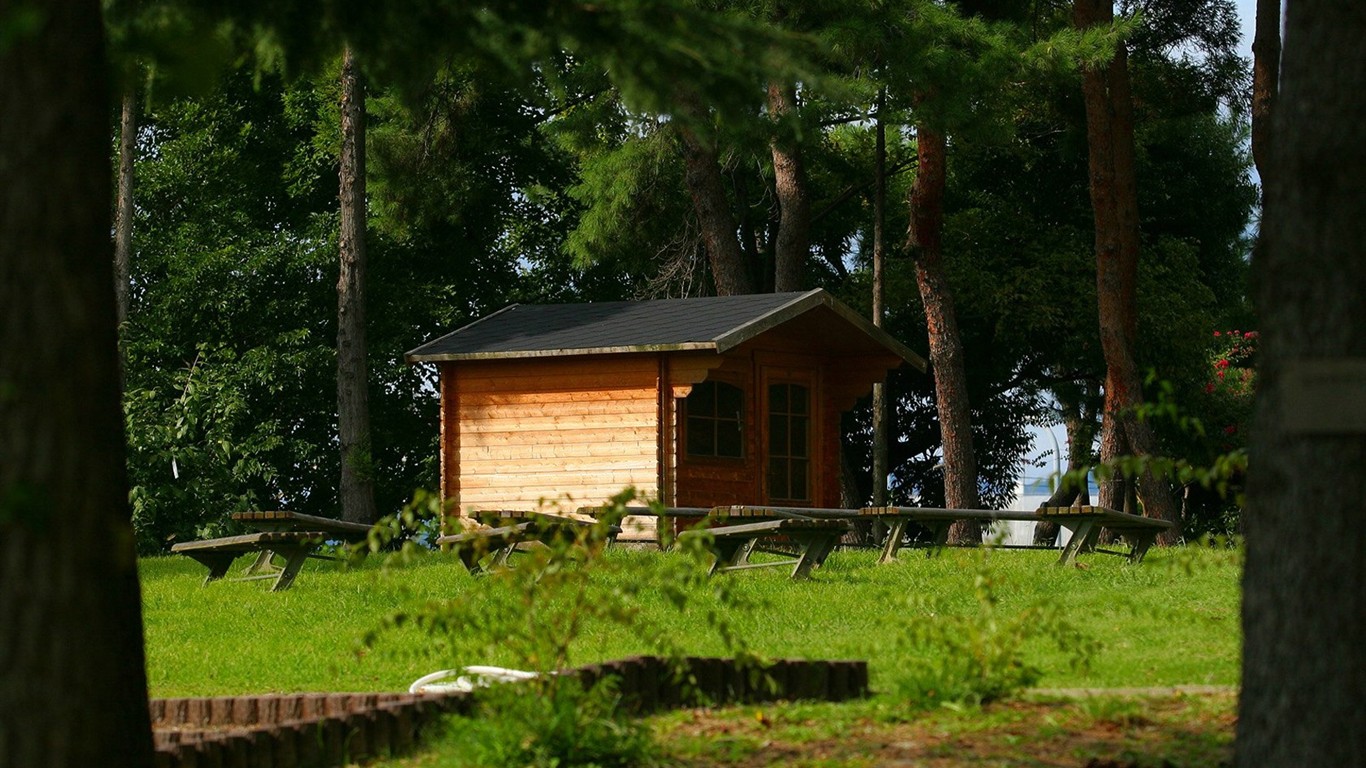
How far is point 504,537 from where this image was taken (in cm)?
1027

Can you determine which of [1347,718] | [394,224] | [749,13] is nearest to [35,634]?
[1347,718]

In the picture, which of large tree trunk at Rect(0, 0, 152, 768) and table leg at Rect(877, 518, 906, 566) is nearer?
large tree trunk at Rect(0, 0, 152, 768)

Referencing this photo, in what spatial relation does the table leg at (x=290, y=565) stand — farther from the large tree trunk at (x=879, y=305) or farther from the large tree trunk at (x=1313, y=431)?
the large tree trunk at (x=879, y=305)

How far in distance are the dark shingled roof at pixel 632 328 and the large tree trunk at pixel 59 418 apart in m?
16.5

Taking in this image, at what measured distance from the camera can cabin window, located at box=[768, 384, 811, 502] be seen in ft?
78.9

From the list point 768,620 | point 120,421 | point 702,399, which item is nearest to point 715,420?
point 702,399

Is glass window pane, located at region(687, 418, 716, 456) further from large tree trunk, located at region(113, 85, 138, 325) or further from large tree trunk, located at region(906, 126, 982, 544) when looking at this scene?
large tree trunk, located at region(113, 85, 138, 325)

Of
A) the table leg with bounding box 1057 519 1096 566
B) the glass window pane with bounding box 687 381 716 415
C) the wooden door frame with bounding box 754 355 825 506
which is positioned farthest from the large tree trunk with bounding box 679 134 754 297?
the table leg with bounding box 1057 519 1096 566

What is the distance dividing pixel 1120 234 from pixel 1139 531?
28.0ft

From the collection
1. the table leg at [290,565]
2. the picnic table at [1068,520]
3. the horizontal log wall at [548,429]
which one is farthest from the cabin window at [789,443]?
the table leg at [290,565]

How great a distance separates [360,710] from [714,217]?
2224 cm

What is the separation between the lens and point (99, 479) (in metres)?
4.74

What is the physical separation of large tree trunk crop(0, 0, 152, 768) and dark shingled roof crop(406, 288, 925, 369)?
16.5 metres

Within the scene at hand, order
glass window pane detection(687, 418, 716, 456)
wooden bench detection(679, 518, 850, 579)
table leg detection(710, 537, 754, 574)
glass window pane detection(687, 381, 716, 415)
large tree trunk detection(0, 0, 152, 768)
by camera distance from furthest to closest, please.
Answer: glass window pane detection(687, 381, 716, 415) → glass window pane detection(687, 418, 716, 456) → table leg detection(710, 537, 754, 574) → wooden bench detection(679, 518, 850, 579) → large tree trunk detection(0, 0, 152, 768)
